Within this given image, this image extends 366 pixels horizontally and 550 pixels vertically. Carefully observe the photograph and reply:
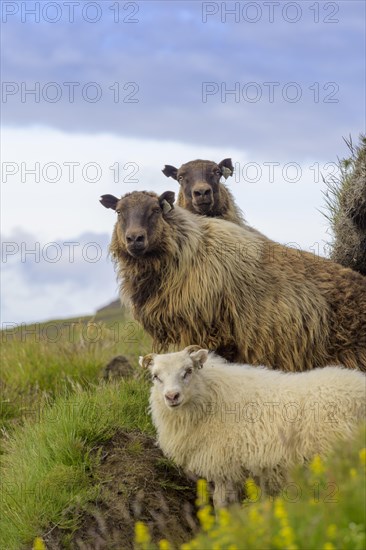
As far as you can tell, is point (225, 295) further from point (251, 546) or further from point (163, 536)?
point (251, 546)

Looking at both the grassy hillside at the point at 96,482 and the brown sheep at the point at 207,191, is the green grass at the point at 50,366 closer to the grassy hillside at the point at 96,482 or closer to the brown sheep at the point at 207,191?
the grassy hillside at the point at 96,482

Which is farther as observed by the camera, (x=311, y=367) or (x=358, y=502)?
(x=311, y=367)

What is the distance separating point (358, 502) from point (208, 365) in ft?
15.0

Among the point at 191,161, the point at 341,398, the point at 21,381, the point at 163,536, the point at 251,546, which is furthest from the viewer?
the point at 21,381

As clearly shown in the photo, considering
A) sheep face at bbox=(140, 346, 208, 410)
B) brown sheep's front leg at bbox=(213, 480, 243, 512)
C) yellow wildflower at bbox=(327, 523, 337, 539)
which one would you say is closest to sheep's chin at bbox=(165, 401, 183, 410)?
sheep face at bbox=(140, 346, 208, 410)

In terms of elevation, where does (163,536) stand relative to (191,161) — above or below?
below

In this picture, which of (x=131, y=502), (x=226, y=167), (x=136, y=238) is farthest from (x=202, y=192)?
(x=131, y=502)

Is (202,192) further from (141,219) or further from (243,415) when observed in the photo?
(243,415)

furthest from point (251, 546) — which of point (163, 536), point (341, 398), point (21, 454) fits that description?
point (21, 454)

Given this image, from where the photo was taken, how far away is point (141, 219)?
1091 centimetres

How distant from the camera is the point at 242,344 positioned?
11.2m

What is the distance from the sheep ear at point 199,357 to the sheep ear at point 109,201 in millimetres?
2637

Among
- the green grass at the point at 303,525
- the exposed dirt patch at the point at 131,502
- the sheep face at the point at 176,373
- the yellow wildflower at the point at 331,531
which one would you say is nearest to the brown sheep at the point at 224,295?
the exposed dirt patch at the point at 131,502

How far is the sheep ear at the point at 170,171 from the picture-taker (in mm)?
13391
